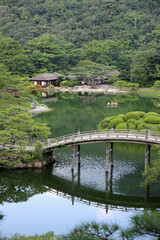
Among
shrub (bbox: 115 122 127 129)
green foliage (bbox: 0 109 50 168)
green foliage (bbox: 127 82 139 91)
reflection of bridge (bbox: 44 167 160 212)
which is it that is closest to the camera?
reflection of bridge (bbox: 44 167 160 212)

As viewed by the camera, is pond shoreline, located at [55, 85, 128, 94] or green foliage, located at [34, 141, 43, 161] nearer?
green foliage, located at [34, 141, 43, 161]

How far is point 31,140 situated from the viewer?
113ft

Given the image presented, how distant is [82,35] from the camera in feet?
395

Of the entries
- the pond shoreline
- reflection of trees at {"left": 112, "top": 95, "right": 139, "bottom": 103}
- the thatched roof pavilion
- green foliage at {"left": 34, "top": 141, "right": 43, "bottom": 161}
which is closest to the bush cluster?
green foliage at {"left": 34, "top": 141, "right": 43, "bottom": 161}

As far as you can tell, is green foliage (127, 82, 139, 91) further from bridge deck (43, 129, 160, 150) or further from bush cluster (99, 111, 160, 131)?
bridge deck (43, 129, 160, 150)

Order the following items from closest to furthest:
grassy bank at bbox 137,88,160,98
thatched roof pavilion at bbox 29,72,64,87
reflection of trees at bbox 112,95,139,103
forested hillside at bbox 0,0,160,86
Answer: reflection of trees at bbox 112,95,139,103 < grassy bank at bbox 137,88,160,98 < forested hillside at bbox 0,0,160,86 < thatched roof pavilion at bbox 29,72,64,87

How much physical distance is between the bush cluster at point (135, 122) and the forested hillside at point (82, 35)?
34102 mm

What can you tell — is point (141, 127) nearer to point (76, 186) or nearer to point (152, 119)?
point (152, 119)

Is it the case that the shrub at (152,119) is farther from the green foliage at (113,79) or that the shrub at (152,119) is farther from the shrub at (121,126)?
the green foliage at (113,79)

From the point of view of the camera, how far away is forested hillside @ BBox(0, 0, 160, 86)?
278ft

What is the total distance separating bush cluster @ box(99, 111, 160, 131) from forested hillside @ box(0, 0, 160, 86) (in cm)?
3410

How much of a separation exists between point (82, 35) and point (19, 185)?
9638 cm

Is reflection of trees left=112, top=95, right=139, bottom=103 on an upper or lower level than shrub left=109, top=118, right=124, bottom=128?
lower

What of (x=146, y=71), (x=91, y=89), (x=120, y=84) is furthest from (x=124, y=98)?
(x=91, y=89)
